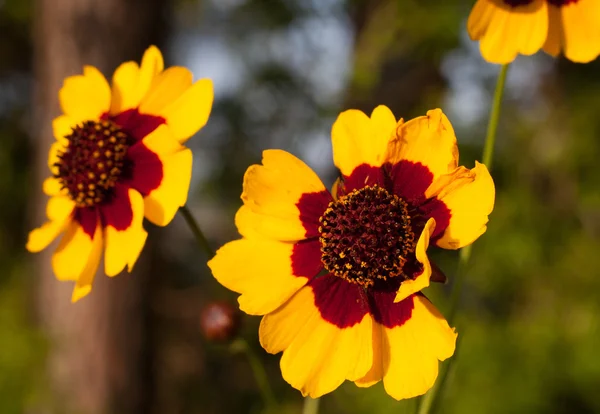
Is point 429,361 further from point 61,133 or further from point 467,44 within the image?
point 467,44

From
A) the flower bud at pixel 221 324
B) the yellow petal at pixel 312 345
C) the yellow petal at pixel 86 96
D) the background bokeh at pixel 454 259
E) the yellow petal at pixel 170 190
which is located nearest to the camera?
the yellow petal at pixel 312 345

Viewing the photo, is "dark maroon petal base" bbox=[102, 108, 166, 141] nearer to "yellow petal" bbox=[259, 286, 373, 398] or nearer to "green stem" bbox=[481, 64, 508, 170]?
"yellow petal" bbox=[259, 286, 373, 398]

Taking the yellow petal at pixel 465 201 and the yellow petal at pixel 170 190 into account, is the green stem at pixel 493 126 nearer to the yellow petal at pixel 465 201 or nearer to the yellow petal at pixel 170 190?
the yellow petal at pixel 465 201

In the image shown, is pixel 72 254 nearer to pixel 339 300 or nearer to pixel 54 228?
pixel 54 228

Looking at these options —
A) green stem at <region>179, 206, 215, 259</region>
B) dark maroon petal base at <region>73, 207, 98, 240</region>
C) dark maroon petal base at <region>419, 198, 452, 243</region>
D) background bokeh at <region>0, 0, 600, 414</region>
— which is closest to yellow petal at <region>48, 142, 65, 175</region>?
dark maroon petal base at <region>73, 207, 98, 240</region>

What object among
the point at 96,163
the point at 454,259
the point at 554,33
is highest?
the point at 554,33

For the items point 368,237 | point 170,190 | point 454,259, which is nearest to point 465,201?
point 368,237

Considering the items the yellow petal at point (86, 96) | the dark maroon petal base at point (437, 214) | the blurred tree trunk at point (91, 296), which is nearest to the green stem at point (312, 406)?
the dark maroon petal base at point (437, 214)
